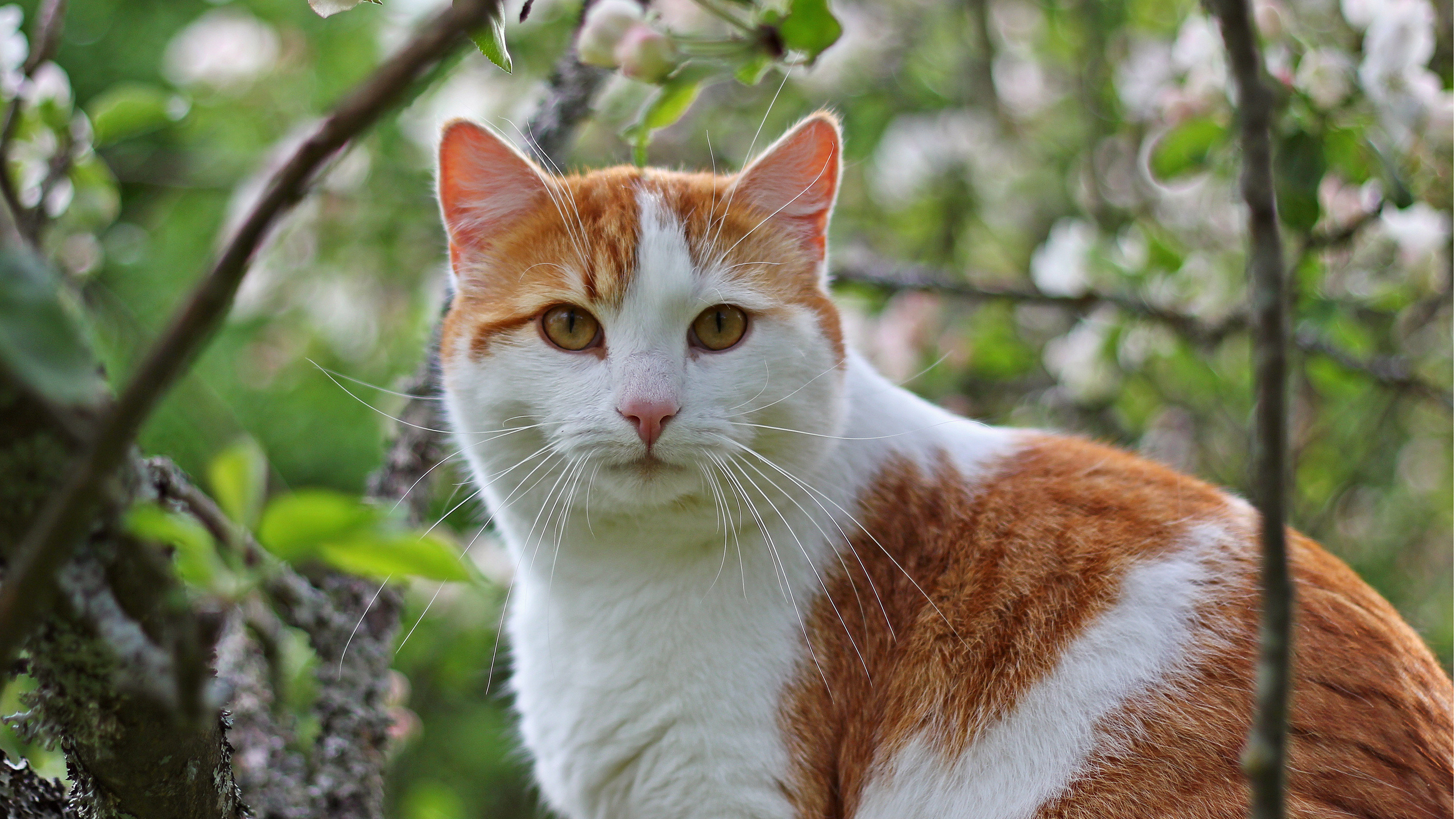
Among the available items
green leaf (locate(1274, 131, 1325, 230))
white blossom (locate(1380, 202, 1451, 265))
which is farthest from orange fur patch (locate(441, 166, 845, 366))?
white blossom (locate(1380, 202, 1451, 265))

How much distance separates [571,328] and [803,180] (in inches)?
20.1

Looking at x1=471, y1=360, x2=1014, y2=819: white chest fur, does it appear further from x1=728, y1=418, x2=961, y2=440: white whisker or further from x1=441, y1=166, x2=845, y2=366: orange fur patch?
x1=441, y1=166, x2=845, y2=366: orange fur patch

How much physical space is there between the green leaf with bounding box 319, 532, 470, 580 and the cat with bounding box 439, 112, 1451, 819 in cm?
76

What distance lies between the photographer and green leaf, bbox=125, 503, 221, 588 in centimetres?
60

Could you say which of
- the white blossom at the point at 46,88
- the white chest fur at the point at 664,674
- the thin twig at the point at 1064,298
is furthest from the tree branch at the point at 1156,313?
the white blossom at the point at 46,88

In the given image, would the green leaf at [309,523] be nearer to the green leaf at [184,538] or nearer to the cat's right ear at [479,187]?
the green leaf at [184,538]

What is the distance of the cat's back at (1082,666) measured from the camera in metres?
1.29

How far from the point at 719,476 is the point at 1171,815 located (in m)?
0.79

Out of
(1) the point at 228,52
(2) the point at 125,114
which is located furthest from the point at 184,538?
(1) the point at 228,52

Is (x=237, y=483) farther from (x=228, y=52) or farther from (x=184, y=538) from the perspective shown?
(x=228, y=52)

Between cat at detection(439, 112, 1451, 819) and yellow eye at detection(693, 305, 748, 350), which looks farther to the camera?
yellow eye at detection(693, 305, 748, 350)

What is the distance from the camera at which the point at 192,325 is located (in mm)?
536

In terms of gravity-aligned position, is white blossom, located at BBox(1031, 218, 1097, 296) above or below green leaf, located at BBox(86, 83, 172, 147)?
above

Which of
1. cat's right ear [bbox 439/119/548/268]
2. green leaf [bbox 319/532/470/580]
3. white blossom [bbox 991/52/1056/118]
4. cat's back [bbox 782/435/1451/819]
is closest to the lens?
green leaf [bbox 319/532/470/580]
